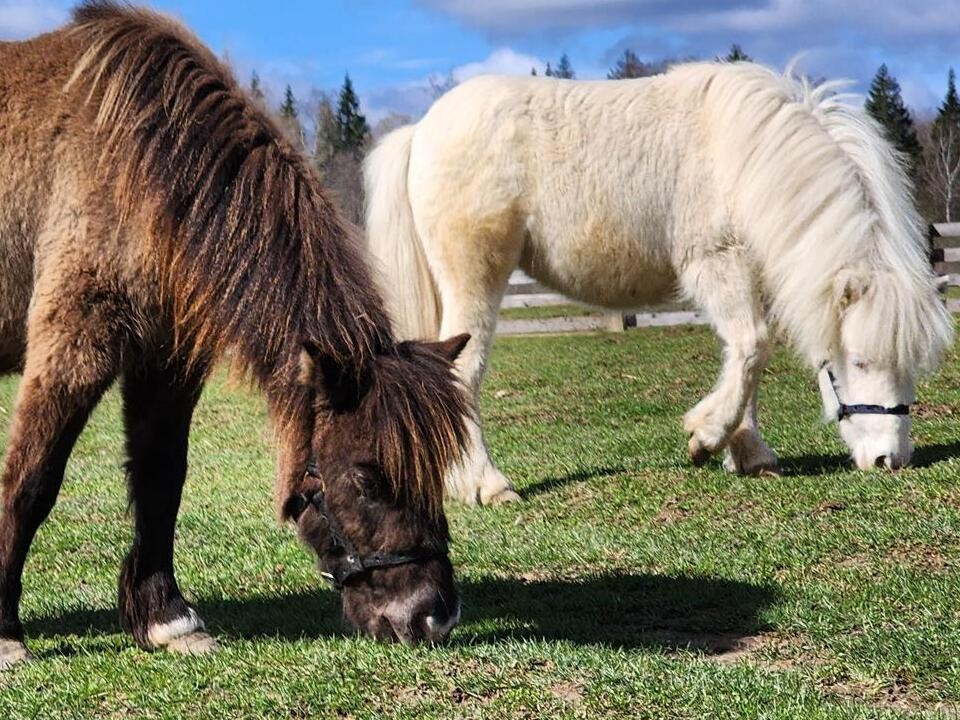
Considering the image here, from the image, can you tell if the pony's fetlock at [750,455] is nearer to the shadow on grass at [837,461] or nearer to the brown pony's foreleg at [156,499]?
the shadow on grass at [837,461]

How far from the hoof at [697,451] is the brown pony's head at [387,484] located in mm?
3715

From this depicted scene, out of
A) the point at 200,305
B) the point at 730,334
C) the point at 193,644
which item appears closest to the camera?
the point at 200,305

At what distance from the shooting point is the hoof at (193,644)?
4469mm

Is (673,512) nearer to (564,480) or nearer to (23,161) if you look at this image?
(564,480)

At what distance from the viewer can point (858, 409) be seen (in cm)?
718

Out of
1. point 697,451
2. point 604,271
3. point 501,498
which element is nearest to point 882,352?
point 697,451

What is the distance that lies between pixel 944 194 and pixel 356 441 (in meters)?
47.5

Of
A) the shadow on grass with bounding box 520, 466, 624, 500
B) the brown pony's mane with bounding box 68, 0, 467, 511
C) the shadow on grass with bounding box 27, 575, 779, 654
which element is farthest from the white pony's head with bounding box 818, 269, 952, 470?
the brown pony's mane with bounding box 68, 0, 467, 511

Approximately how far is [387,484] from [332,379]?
38cm

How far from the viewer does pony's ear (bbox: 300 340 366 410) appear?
3920 mm

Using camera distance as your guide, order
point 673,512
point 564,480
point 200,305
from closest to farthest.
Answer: point 200,305
point 673,512
point 564,480

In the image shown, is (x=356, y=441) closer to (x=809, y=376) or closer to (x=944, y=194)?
(x=809, y=376)

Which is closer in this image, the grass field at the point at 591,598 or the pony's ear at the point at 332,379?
the grass field at the point at 591,598

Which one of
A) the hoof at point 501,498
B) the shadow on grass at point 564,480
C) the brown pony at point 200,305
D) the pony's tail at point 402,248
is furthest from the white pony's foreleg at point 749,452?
the brown pony at point 200,305
